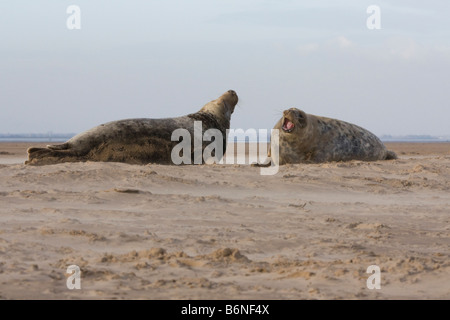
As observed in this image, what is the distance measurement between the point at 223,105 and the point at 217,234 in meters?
7.23

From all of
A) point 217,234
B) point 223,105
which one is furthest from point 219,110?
point 217,234

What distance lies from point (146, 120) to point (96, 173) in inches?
111

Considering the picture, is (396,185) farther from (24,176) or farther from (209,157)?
(24,176)

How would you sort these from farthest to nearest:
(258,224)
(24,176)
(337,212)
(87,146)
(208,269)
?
(87,146)
(24,176)
(337,212)
(258,224)
(208,269)

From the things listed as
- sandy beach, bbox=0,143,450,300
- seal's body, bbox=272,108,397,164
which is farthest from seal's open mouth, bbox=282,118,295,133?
sandy beach, bbox=0,143,450,300

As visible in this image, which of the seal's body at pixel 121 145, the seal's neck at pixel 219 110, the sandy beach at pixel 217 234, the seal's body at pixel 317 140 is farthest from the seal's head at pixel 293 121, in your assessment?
the sandy beach at pixel 217 234

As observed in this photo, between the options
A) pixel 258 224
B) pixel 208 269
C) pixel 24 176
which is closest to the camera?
pixel 208 269

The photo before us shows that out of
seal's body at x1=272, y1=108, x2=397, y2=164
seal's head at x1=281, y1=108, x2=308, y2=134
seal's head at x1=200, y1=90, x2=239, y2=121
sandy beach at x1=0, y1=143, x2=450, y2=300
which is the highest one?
seal's head at x1=200, y1=90, x2=239, y2=121

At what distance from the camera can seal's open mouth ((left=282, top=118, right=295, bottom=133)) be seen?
34.8 feet

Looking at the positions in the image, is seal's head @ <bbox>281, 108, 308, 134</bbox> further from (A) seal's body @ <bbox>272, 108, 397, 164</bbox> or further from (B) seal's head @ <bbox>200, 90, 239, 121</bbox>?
(B) seal's head @ <bbox>200, 90, 239, 121</bbox>

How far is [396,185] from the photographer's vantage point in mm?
8312

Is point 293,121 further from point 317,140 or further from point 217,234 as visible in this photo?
point 217,234

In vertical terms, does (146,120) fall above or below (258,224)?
above
